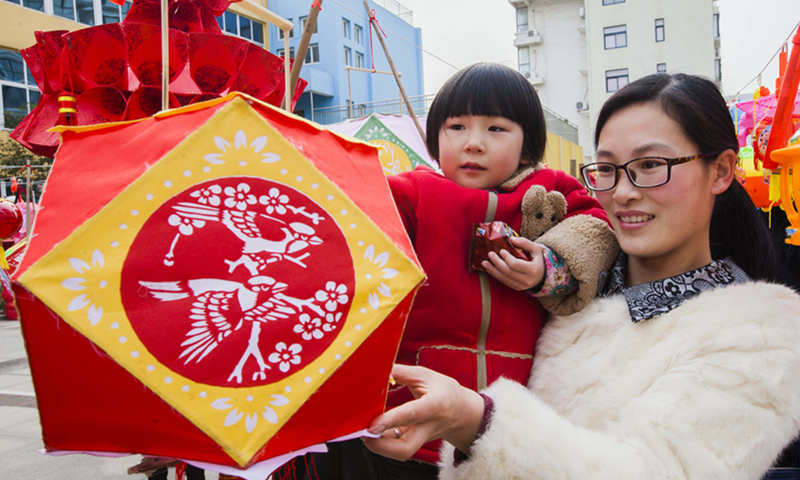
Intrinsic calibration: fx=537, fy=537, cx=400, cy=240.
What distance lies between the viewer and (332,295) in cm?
79

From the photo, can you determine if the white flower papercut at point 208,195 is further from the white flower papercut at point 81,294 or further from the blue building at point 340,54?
the blue building at point 340,54

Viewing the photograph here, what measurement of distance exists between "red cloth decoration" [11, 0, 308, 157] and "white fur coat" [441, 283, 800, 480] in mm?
1509

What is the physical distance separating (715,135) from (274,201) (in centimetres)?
100

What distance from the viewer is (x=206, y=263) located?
0.74 metres

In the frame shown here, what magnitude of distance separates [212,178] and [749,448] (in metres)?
1.00

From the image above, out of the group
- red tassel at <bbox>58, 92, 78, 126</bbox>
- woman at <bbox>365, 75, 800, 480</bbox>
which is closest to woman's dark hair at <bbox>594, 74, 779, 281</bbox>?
woman at <bbox>365, 75, 800, 480</bbox>

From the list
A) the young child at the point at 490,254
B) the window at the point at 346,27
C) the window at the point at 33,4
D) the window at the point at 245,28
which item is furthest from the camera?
the window at the point at 346,27

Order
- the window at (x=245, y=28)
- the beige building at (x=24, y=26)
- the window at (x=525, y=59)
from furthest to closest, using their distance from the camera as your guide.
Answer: the window at (x=525, y=59)
the window at (x=245, y=28)
the beige building at (x=24, y=26)

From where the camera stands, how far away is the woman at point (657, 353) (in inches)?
37.4

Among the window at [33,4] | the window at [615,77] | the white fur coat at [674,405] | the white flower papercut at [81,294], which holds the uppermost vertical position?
the window at [615,77]

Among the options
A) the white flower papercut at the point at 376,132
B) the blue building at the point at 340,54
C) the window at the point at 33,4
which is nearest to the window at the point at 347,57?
the blue building at the point at 340,54

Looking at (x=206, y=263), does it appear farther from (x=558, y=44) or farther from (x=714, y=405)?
(x=558, y=44)

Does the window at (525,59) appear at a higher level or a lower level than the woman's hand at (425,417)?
higher

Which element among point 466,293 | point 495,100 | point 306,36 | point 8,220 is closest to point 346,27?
point 8,220
